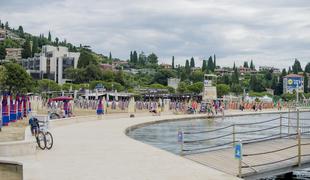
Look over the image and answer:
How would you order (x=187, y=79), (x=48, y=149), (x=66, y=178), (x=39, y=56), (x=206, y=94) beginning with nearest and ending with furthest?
(x=66, y=178)
(x=48, y=149)
(x=206, y=94)
(x=39, y=56)
(x=187, y=79)

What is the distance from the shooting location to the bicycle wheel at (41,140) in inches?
567

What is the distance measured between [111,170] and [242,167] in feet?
10.6

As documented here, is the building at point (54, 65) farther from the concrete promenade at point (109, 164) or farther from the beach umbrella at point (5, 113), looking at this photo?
the concrete promenade at point (109, 164)

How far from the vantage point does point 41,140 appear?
14578 millimetres

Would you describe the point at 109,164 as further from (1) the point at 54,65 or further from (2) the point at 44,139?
(1) the point at 54,65

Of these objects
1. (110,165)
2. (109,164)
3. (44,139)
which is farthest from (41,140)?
(110,165)

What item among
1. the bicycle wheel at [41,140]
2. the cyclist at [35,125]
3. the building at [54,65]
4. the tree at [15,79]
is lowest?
the bicycle wheel at [41,140]

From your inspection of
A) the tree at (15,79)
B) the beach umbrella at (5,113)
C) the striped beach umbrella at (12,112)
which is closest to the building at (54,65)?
the tree at (15,79)

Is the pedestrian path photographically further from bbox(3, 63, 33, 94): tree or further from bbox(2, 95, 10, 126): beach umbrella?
bbox(3, 63, 33, 94): tree

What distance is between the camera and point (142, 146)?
1555 centimetres

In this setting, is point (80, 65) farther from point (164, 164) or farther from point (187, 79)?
point (164, 164)

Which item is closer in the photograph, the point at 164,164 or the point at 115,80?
the point at 164,164

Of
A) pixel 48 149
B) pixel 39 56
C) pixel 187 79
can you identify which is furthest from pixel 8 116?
pixel 187 79

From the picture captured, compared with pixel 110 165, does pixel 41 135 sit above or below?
above
